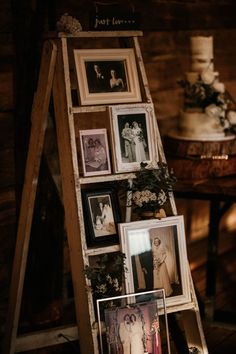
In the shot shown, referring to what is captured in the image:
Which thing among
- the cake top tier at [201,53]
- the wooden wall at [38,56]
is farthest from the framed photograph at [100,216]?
the cake top tier at [201,53]

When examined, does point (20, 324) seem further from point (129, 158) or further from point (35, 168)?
point (129, 158)

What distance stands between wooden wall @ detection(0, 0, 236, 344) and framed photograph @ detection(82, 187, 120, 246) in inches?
20.6

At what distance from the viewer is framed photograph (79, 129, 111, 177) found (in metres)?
2.34

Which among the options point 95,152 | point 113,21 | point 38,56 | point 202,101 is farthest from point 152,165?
point 202,101

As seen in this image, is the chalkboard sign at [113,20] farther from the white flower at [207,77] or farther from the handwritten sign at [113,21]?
the white flower at [207,77]

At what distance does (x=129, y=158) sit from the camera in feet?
7.82

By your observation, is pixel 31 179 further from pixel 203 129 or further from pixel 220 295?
pixel 220 295

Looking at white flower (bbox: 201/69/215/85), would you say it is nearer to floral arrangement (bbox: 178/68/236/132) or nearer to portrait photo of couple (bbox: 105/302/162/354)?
floral arrangement (bbox: 178/68/236/132)

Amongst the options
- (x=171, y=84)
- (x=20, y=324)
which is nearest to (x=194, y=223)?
(x=171, y=84)

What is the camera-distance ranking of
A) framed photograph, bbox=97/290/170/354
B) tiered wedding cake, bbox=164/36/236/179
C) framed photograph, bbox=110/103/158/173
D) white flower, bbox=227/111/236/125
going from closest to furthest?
framed photograph, bbox=97/290/170/354 → framed photograph, bbox=110/103/158/173 → tiered wedding cake, bbox=164/36/236/179 → white flower, bbox=227/111/236/125

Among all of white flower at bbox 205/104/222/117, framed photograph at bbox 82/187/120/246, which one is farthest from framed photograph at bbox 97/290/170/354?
white flower at bbox 205/104/222/117

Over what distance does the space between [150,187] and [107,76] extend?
1.46ft

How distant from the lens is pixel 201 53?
318cm

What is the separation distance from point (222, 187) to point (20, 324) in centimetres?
112
